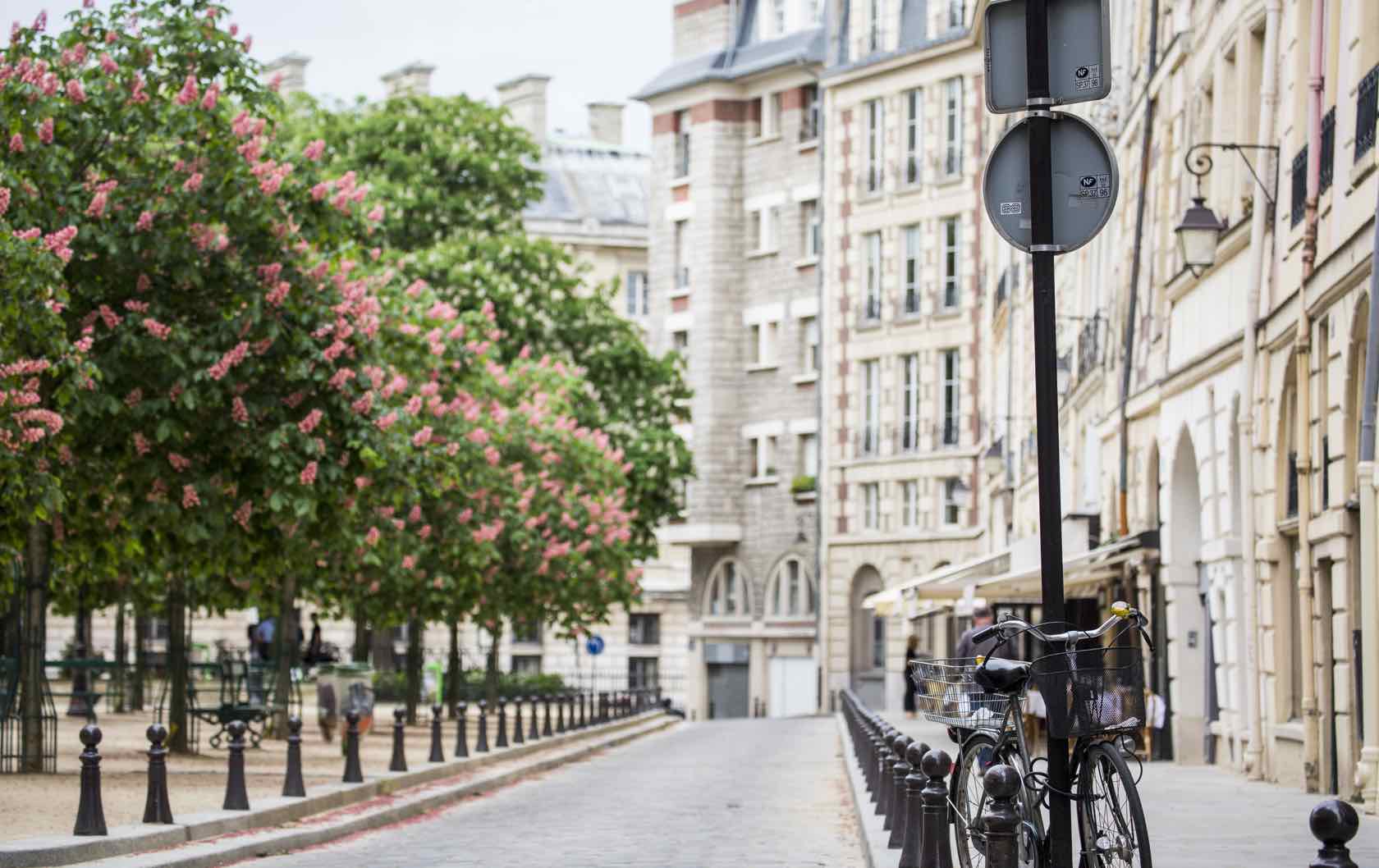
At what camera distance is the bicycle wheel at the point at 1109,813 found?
8383 millimetres

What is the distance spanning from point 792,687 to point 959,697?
5748 centimetres

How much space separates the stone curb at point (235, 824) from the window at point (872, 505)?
36813 mm

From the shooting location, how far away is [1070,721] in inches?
343

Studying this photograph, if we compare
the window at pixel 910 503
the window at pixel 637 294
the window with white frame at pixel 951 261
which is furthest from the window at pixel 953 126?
the window at pixel 637 294

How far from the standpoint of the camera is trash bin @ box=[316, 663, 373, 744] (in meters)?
26.6

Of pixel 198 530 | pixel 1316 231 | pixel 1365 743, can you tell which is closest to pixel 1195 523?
pixel 1316 231

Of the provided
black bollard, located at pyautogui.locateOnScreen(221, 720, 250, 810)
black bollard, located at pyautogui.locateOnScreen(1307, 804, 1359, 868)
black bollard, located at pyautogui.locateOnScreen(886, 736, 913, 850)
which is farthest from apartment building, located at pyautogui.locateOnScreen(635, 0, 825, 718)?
black bollard, located at pyautogui.locateOnScreen(1307, 804, 1359, 868)

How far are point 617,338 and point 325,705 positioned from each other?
92.5 ft

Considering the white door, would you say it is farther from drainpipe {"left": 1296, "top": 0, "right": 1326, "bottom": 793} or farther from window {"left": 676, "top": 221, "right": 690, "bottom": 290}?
drainpipe {"left": 1296, "top": 0, "right": 1326, "bottom": 793}

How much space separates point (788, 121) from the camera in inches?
2694

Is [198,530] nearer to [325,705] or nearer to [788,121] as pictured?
[325,705]

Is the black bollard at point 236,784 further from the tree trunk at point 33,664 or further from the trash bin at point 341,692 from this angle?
the trash bin at point 341,692

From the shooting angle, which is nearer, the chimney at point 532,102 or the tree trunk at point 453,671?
the tree trunk at point 453,671

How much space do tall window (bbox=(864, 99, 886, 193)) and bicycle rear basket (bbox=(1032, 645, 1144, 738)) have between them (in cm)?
5506
